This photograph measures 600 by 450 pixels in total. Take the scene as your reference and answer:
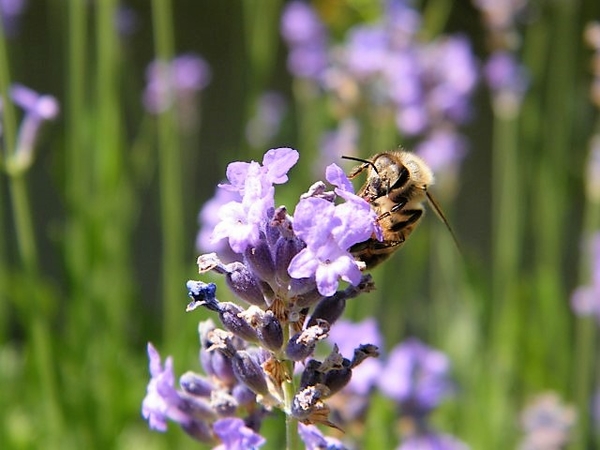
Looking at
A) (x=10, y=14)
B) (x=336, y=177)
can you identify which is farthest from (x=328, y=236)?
(x=10, y=14)

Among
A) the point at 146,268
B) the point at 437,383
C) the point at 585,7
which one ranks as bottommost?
the point at 146,268

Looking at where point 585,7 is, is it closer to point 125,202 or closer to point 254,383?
point 125,202

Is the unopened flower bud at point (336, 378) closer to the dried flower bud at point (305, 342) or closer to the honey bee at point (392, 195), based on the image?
the dried flower bud at point (305, 342)

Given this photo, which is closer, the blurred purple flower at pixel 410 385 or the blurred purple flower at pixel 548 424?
the blurred purple flower at pixel 410 385

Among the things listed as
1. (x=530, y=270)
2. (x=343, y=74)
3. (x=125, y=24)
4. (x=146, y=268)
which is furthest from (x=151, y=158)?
(x=530, y=270)

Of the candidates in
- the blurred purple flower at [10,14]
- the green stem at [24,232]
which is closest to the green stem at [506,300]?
the green stem at [24,232]

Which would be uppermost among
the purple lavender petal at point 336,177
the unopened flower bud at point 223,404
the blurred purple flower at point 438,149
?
the purple lavender petal at point 336,177
